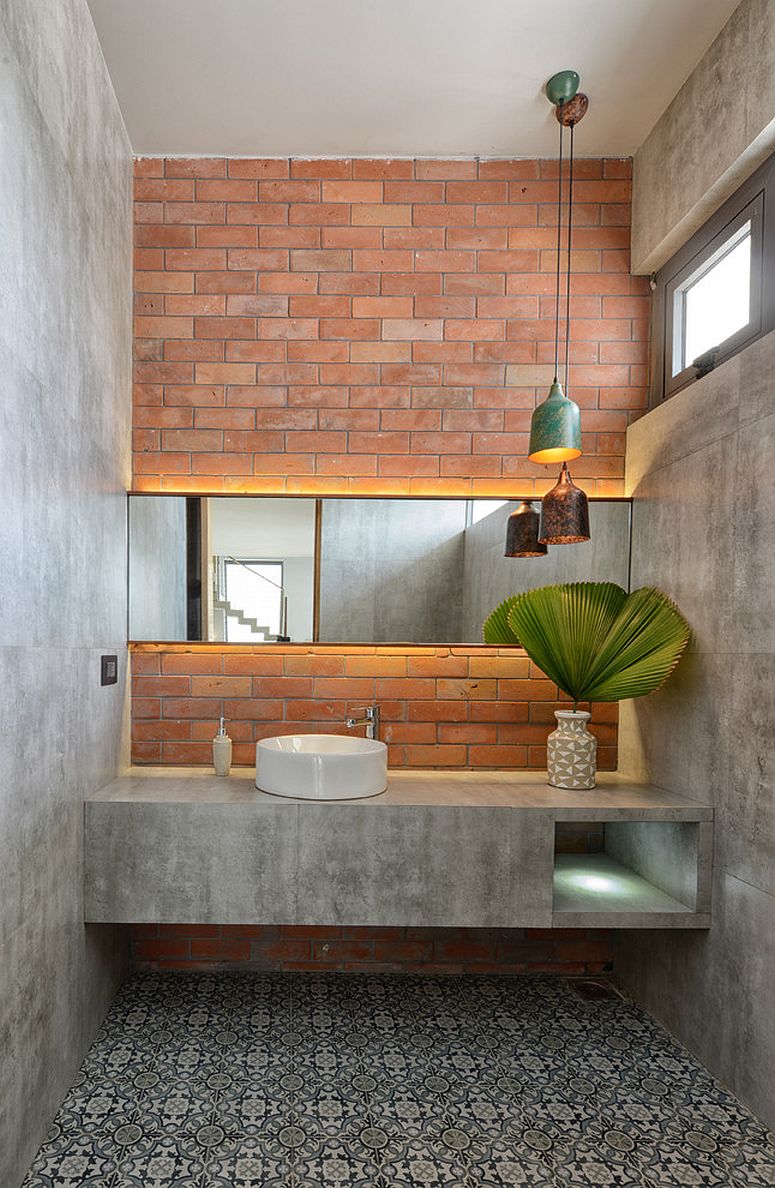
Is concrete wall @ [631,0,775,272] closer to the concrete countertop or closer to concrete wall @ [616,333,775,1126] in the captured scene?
concrete wall @ [616,333,775,1126]

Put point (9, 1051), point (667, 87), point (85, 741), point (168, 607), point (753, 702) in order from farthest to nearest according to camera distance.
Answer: point (168, 607) < point (667, 87) < point (85, 741) < point (753, 702) < point (9, 1051)

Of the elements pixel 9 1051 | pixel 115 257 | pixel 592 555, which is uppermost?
pixel 115 257

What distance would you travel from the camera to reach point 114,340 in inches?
101

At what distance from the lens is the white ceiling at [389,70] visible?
2.18m

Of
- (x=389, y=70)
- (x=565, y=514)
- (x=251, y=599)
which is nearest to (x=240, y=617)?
(x=251, y=599)

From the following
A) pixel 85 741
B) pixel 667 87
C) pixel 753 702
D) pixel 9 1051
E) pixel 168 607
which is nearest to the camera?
pixel 9 1051

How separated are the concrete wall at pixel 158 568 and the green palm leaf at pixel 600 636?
51.7 inches

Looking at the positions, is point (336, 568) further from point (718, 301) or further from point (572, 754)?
point (718, 301)

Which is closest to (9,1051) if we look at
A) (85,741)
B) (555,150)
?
(85,741)

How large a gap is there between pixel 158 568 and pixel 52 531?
88cm

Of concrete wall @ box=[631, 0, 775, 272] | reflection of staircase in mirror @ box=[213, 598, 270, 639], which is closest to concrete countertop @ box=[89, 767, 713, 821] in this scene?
reflection of staircase in mirror @ box=[213, 598, 270, 639]

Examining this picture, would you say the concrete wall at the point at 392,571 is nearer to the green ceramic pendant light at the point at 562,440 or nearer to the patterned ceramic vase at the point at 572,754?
the green ceramic pendant light at the point at 562,440

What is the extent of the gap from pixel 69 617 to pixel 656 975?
2.32 metres

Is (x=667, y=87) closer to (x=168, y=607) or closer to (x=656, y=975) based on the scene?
(x=168, y=607)
